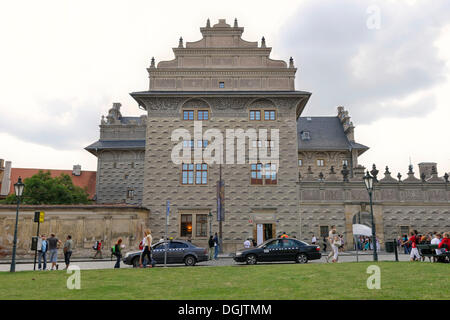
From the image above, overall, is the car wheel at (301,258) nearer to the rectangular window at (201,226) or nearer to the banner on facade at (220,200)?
the banner on facade at (220,200)

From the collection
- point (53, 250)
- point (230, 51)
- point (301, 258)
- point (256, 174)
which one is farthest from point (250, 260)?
point (230, 51)

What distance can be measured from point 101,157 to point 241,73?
19.5 meters

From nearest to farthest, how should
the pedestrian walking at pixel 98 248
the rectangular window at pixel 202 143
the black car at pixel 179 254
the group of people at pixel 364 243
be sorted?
the black car at pixel 179 254, the pedestrian walking at pixel 98 248, the group of people at pixel 364 243, the rectangular window at pixel 202 143

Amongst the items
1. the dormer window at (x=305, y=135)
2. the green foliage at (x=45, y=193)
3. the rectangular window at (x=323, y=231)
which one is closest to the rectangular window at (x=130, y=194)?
the green foliage at (x=45, y=193)

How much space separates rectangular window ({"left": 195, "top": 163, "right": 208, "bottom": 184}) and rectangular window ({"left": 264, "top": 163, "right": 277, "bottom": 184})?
189 inches

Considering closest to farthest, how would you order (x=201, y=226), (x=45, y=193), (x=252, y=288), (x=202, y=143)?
(x=252, y=288) < (x=201, y=226) < (x=202, y=143) < (x=45, y=193)

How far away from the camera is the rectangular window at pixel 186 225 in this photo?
96.2 feet

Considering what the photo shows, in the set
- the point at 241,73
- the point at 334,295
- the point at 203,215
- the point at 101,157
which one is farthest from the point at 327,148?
the point at 334,295

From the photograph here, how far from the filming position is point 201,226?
29.4 metres

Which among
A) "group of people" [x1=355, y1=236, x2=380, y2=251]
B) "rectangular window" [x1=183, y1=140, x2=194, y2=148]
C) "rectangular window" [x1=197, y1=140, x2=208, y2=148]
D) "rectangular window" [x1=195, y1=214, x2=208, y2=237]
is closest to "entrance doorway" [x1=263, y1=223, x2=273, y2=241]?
"rectangular window" [x1=195, y1=214, x2=208, y2=237]

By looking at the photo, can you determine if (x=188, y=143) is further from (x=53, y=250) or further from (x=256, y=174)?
(x=53, y=250)

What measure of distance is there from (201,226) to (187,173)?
4.38 m

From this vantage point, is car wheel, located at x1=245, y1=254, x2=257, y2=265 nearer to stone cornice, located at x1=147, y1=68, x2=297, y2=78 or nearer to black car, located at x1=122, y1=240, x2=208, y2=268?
black car, located at x1=122, y1=240, x2=208, y2=268

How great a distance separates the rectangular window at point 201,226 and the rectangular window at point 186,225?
1.73 ft
